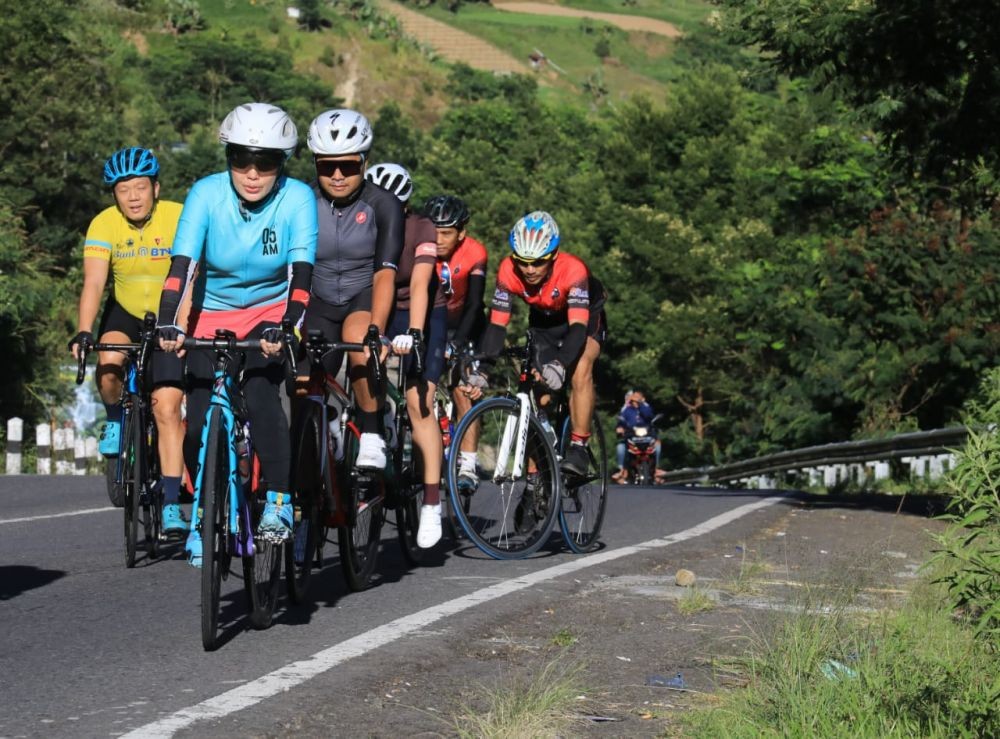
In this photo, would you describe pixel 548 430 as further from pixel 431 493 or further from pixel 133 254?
pixel 133 254

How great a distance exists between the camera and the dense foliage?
92.4 feet

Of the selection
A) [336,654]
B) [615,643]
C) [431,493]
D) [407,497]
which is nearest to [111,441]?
[407,497]

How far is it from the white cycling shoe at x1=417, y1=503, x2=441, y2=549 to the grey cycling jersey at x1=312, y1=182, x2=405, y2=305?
4.43 feet

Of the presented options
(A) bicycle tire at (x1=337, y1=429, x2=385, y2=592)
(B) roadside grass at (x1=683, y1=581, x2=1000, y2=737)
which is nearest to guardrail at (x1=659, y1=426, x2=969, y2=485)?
(A) bicycle tire at (x1=337, y1=429, x2=385, y2=592)

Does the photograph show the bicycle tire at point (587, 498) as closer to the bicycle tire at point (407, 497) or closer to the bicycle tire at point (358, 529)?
A: the bicycle tire at point (407, 497)

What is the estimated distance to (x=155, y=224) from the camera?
9852 millimetres

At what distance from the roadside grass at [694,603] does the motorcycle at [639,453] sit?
71.6ft

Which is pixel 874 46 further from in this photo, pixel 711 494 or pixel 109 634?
A: pixel 109 634

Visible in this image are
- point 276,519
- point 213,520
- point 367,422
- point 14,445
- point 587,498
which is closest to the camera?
point 213,520

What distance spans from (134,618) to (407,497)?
Answer: 2334 millimetres

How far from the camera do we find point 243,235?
281 inches

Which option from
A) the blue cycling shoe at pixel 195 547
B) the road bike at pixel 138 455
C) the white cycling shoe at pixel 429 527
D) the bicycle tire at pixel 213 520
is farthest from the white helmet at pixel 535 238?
the blue cycling shoe at pixel 195 547

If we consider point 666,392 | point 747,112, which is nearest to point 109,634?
point 666,392

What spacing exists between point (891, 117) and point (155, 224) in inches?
277
